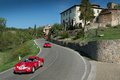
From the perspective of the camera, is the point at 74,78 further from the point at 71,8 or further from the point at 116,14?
the point at 71,8

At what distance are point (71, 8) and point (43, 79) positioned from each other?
5128 centimetres

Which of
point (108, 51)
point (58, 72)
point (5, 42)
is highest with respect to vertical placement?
point (108, 51)

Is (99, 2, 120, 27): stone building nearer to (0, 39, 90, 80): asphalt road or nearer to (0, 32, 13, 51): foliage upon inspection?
(0, 39, 90, 80): asphalt road

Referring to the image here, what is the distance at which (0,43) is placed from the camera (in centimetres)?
5131

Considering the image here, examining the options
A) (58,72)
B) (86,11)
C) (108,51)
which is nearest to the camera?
(58,72)

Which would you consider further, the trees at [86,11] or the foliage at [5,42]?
the foliage at [5,42]

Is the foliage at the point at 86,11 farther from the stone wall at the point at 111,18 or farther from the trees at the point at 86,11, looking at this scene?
the stone wall at the point at 111,18

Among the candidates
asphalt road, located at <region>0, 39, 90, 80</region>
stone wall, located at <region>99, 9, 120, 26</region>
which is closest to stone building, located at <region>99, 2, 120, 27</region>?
stone wall, located at <region>99, 9, 120, 26</region>

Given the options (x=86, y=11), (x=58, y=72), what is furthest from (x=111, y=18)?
(x=58, y=72)

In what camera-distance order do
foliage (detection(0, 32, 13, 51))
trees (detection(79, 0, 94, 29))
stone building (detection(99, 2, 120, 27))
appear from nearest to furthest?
trees (detection(79, 0, 94, 29))
stone building (detection(99, 2, 120, 27))
foliage (detection(0, 32, 13, 51))

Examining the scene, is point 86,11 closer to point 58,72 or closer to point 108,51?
point 108,51

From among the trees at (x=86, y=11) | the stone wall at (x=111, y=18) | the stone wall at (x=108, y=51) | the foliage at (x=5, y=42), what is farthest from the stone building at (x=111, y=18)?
the foliage at (x=5, y=42)

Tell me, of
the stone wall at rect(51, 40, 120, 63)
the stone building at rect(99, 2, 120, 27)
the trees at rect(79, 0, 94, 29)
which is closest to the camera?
the stone wall at rect(51, 40, 120, 63)

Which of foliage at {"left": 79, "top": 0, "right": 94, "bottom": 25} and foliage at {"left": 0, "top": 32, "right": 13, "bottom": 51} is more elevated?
foliage at {"left": 79, "top": 0, "right": 94, "bottom": 25}
